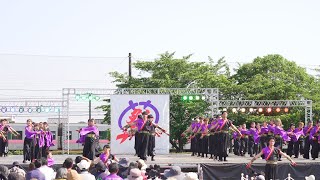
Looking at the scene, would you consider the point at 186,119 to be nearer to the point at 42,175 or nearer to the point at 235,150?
the point at 235,150

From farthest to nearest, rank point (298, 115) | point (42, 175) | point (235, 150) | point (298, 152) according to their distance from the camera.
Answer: point (298, 115), point (235, 150), point (298, 152), point (42, 175)

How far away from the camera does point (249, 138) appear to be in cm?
2284

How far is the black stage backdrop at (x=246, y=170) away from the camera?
17.0 metres

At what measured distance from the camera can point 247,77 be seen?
39375 mm

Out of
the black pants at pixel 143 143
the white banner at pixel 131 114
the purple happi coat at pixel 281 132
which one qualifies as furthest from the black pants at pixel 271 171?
the white banner at pixel 131 114

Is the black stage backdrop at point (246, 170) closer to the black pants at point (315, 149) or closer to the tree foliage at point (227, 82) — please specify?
the black pants at point (315, 149)

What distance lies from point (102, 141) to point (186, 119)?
7.23 metres

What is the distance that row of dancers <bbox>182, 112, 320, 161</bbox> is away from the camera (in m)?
19.0

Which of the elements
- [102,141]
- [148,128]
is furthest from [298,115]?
[148,128]

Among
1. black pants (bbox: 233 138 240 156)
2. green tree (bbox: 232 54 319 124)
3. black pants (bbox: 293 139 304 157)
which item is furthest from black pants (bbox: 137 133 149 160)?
green tree (bbox: 232 54 319 124)

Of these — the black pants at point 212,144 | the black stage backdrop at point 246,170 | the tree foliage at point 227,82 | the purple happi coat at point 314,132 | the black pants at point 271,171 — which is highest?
the tree foliage at point 227,82

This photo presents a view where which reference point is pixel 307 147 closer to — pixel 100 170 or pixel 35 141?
pixel 35 141

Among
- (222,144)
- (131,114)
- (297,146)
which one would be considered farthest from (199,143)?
(222,144)

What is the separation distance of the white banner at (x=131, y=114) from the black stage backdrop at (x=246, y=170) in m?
6.83
